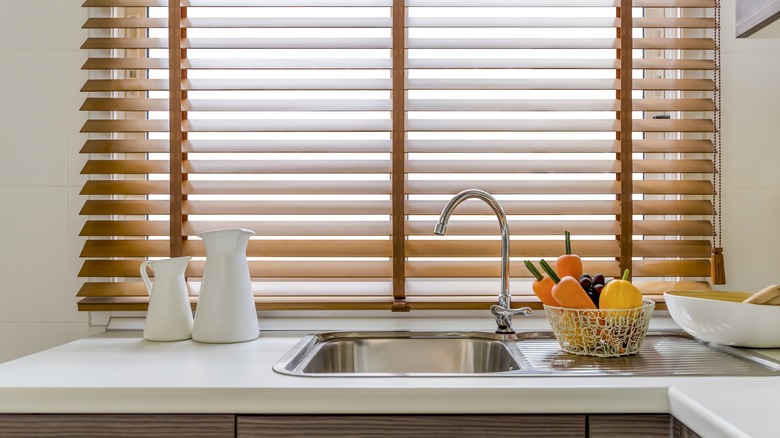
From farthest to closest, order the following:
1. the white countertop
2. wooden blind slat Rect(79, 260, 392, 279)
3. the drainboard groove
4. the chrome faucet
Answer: wooden blind slat Rect(79, 260, 392, 279) < the chrome faucet < the drainboard groove < the white countertop

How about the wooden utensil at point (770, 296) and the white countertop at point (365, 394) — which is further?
the wooden utensil at point (770, 296)

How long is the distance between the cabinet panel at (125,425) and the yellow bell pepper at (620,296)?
783 millimetres

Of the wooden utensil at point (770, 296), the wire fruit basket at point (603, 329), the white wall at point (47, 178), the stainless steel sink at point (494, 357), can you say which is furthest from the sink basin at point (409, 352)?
the white wall at point (47, 178)

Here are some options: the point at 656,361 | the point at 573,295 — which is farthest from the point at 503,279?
the point at 656,361

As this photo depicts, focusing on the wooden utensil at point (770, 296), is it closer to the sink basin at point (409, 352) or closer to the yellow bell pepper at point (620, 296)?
the yellow bell pepper at point (620, 296)

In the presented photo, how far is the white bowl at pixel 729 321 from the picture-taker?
1335 mm

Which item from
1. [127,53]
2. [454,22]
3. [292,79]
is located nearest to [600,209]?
[454,22]

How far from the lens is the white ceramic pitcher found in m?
1.52

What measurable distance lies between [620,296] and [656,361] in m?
0.15

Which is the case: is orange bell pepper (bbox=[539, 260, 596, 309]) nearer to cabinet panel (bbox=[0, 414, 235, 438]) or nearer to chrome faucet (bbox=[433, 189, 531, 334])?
chrome faucet (bbox=[433, 189, 531, 334])

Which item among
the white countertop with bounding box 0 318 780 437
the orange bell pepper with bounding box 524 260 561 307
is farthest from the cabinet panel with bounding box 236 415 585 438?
the orange bell pepper with bounding box 524 260 561 307

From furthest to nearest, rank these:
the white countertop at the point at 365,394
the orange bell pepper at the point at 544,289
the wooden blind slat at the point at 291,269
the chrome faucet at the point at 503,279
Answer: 1. the wooden blind slat at the point at 291,269
2. the chrome faucet at the point at 503,279
3. the orange bell pepper at the point at 544,289
4. the white countertop at the point at 365,394

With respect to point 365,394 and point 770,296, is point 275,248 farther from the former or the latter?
point 770,296

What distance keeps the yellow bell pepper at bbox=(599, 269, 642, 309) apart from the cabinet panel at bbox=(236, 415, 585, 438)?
0.32 m
